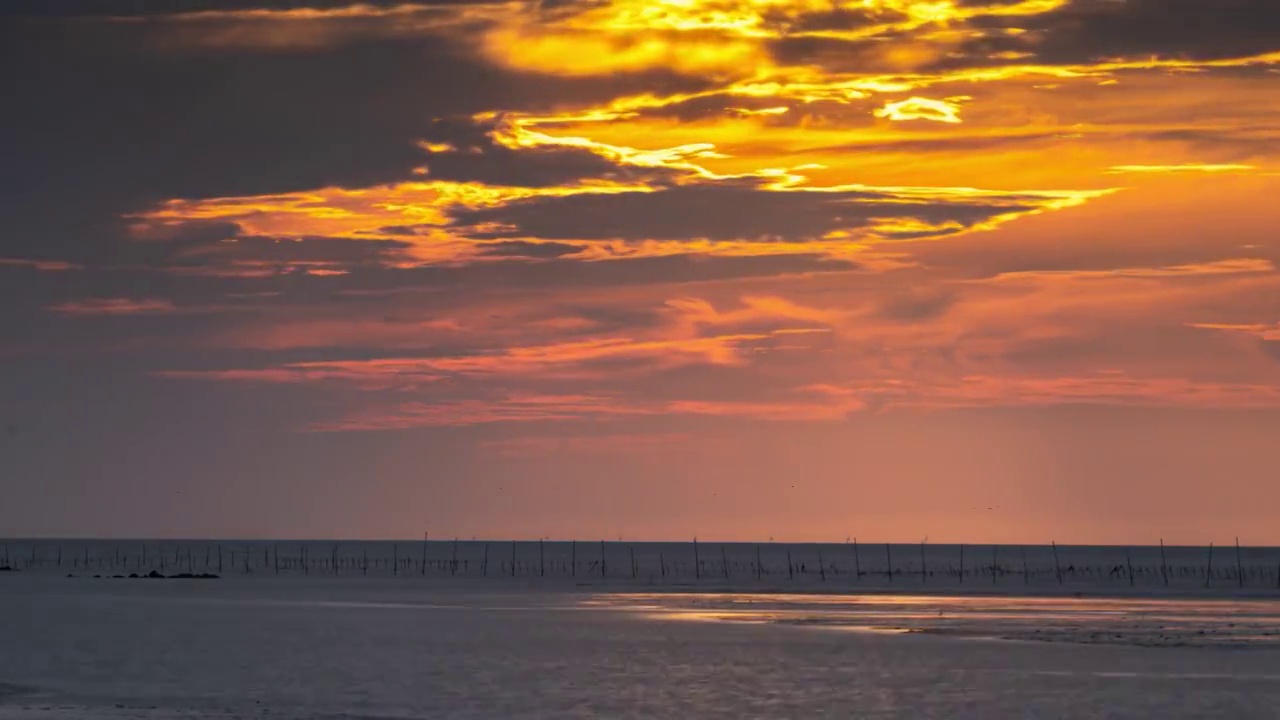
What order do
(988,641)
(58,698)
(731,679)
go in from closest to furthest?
(58,698), (731,679), (988,641)

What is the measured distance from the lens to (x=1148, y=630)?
60.7 metres

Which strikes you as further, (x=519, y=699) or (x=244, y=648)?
(x=244, y=648)

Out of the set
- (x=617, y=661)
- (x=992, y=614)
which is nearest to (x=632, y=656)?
(x=617, y=661)

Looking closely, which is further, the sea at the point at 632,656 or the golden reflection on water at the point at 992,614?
the golden reflection on water at the point at 992,614

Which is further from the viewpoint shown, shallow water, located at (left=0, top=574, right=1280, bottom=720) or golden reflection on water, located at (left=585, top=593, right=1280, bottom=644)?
golden reflection on water, located at (left=585, top=593, right=1280, bottom=644)

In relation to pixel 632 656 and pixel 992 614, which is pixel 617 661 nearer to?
pixel 632 656

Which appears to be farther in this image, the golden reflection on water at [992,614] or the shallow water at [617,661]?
the golden reflection on water at [992,614]

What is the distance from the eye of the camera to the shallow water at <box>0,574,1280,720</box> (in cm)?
3650

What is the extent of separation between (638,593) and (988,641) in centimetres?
4631

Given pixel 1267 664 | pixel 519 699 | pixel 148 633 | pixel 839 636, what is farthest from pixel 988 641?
pixel 148 633

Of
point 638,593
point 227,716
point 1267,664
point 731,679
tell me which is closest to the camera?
point 227,716

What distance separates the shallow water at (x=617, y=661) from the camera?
36500 millimetres

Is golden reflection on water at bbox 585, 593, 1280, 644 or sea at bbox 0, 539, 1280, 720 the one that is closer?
sea at bbox 0, 539, 1280, 720

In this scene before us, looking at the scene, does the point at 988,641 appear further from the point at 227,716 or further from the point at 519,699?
the point at 227,716
